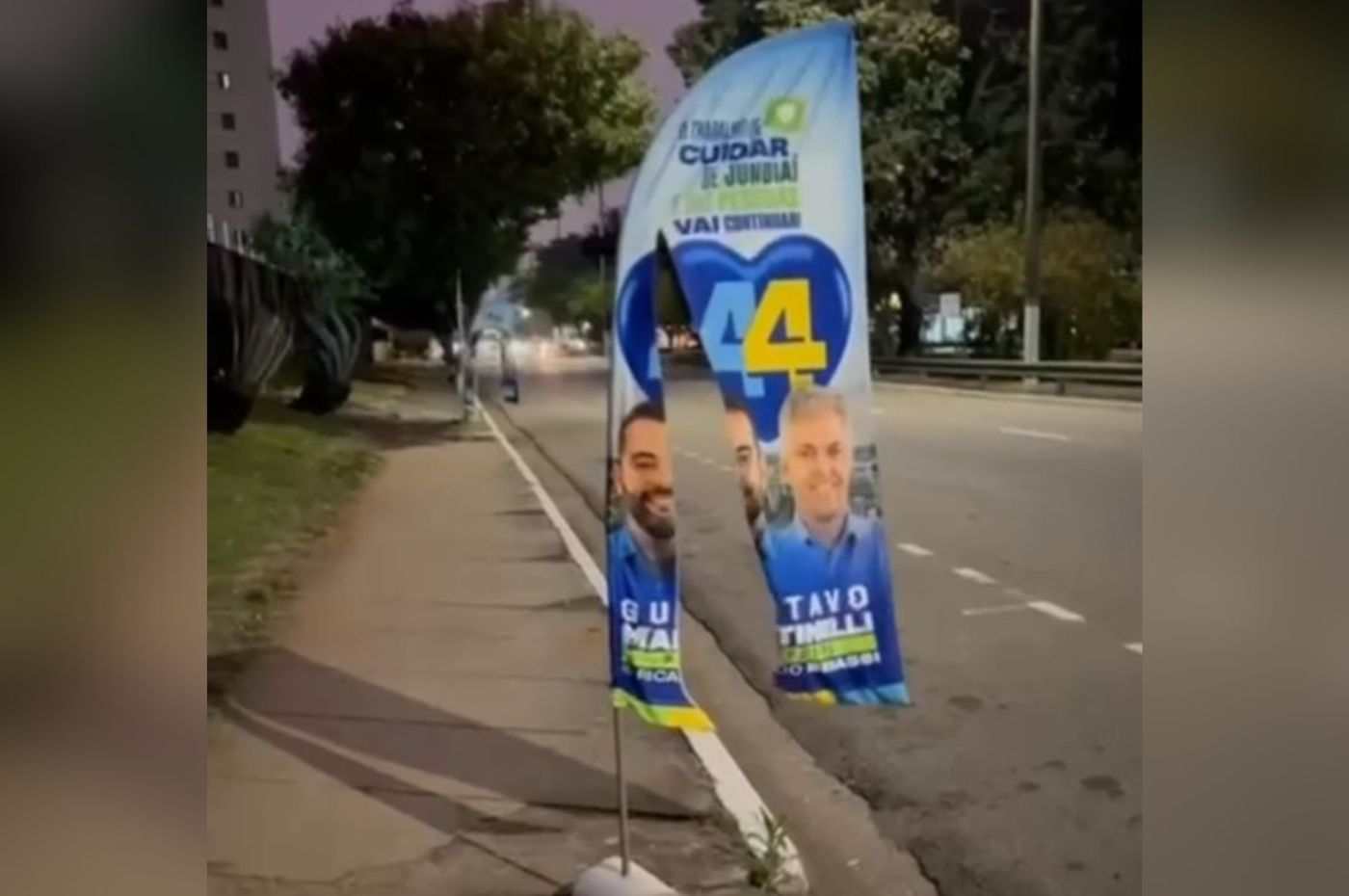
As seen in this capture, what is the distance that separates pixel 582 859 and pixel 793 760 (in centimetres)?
26

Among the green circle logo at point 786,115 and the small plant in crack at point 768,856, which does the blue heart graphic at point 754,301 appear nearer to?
the green circle logo at point 786,115

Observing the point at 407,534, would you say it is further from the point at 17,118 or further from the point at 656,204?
the point at 17,118

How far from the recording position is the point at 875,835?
62.6 inches

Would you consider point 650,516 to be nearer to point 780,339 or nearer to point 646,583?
point 646,583

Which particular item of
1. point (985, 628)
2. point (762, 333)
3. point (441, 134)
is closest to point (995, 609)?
point (985, 628)

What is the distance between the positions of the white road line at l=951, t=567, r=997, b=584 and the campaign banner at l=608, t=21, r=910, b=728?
10cm

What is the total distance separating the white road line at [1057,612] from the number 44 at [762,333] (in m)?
0.38

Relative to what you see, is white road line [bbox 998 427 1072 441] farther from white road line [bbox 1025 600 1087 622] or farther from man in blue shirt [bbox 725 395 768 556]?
man in blue shirt [bbox 725 395 768 556]

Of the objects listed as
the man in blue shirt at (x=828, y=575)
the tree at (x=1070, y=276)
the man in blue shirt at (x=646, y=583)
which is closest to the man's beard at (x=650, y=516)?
the man in blue shirt at (x=646, y=583)

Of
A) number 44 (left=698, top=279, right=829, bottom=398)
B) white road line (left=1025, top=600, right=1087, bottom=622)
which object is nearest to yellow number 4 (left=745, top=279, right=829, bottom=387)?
number 44 (left=698, top=279, right=829, bottom=398)

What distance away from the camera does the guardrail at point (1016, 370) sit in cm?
162

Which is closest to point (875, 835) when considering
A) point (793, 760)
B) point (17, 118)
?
point (793, 760)

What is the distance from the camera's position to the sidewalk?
163 cm

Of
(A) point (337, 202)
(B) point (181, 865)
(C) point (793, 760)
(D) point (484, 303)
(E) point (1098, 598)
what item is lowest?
(B) point (181, 865)
